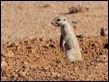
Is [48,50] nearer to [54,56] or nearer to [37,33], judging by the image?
[54,56]

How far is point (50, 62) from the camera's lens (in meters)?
8.94

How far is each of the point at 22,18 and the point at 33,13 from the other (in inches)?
38.5

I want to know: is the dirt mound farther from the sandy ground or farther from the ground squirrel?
the ground squirrel

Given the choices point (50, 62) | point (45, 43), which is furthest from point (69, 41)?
point (45, 43)

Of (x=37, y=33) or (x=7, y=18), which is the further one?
(x=7, y=18)

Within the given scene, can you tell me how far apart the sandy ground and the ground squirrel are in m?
0.16

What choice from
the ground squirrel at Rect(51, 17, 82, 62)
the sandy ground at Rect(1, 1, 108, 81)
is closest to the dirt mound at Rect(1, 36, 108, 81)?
the sandy ground at Rect(1, 1, 108, 81)

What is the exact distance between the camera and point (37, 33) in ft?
39.8

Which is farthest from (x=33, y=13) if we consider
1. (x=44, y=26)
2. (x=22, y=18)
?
(x=44, y=26)

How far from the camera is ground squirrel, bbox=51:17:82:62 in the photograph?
27.7ft

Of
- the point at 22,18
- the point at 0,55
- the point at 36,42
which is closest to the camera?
the point at 0,55

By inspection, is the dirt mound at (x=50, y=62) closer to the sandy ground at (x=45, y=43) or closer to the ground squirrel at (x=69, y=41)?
the sandy ground at (x=45, y=43)

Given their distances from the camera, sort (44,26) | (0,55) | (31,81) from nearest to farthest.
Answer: (31,81) → (0,55) → (44,26)

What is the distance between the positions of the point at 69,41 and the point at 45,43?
5.68 ft
